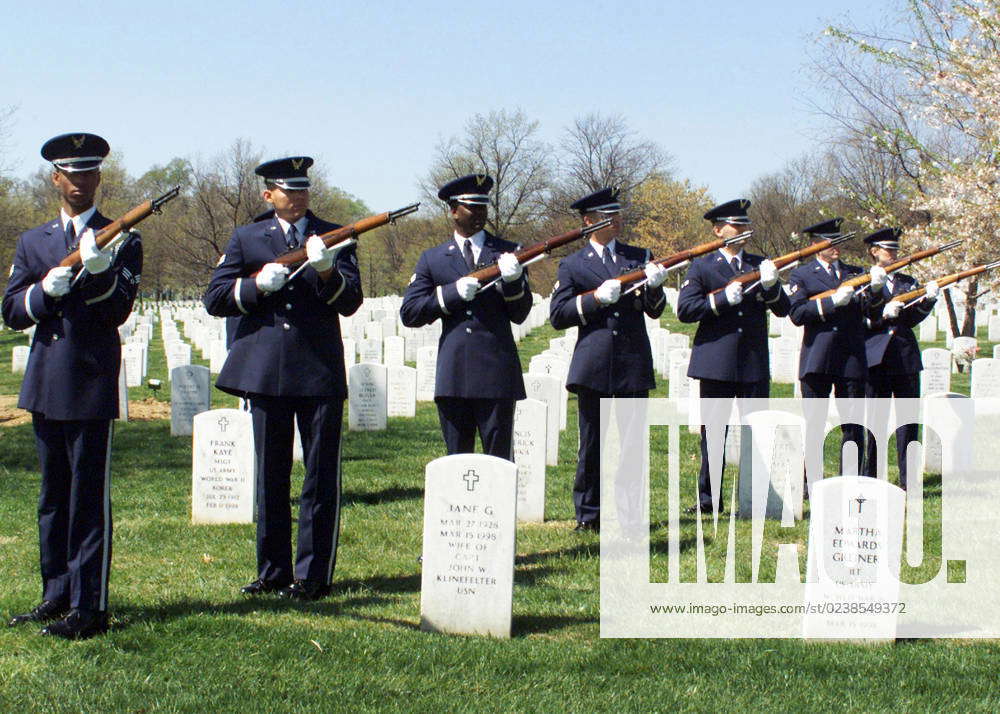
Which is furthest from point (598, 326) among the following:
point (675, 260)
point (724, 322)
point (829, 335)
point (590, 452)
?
point (829, 335)

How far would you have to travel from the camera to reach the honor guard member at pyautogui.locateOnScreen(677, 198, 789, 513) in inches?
330

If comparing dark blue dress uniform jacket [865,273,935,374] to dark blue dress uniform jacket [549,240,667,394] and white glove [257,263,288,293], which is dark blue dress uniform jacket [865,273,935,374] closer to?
dark blue dress uniform jacket [549,240,667,394]

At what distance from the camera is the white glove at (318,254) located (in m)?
5.50

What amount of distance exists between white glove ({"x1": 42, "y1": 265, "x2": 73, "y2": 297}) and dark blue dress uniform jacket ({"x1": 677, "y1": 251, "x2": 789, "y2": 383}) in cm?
471

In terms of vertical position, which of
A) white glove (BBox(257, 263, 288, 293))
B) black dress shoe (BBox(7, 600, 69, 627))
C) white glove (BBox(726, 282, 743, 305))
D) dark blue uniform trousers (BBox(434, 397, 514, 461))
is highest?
white glove (BBox(726, 282, 743, 305))

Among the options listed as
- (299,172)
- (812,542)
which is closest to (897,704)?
(812,542)

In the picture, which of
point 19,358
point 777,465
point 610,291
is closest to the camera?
point 610,291

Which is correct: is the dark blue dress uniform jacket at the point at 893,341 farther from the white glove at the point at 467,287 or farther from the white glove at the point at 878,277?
the white glove at the point at 467,287

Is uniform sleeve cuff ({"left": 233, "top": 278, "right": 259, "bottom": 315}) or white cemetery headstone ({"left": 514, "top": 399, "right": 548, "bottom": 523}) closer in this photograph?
uniform sleeve cuff ({"left": 233, "top": 278, "right": 259, "bottom": 315})

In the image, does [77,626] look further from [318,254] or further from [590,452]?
[590,452]

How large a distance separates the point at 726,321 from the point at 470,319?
8.18ft

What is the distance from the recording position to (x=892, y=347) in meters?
9.50


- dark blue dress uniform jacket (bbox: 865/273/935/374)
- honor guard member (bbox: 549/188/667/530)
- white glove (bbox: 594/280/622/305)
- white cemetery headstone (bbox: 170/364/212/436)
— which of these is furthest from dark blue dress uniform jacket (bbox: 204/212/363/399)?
white cemetery headstone (bbox: 170/364/212/436)

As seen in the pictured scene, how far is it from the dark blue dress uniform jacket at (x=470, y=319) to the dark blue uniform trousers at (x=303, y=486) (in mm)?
930
